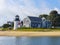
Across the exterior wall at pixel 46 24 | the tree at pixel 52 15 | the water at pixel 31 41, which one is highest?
the tree at pixel 52 15

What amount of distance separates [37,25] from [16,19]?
26.0 ft

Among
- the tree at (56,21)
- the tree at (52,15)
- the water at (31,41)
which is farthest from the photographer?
the tree at (52,15)

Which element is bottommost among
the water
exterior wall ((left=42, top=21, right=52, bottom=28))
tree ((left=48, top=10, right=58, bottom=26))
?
the water

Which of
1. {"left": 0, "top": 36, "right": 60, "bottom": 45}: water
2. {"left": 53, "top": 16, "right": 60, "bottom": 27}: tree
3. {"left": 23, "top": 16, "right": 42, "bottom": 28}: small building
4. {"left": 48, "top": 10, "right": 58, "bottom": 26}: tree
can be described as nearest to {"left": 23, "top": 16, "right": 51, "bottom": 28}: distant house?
{"left": 23, "top": 16, "right": 42, "bottom": 28}: small building

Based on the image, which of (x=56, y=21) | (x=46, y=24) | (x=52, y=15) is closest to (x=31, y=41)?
(x=46, y=24)

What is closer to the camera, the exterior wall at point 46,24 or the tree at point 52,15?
the exterior wall at point 46,24

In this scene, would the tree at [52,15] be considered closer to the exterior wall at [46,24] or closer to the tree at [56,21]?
the tree at [56,21]

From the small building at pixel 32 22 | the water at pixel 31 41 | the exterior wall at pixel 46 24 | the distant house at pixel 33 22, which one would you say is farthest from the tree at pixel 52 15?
the water at pixel 31 41

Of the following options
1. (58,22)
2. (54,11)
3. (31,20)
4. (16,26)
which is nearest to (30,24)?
(31,20)

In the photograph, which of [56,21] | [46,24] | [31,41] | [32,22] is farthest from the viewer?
[56,21]

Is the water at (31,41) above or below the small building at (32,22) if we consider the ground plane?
below

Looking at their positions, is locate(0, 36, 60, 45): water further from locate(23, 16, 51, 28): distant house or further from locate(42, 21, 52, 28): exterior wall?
locate(42, 21, 52, 28): exterior wall

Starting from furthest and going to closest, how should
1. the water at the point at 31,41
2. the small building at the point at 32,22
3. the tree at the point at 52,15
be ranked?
the tree at the point at 52,15 → the small building at the point at 32,22 → the water at the point at 31,41

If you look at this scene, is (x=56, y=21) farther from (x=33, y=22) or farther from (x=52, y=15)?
(x=33, y=22)
